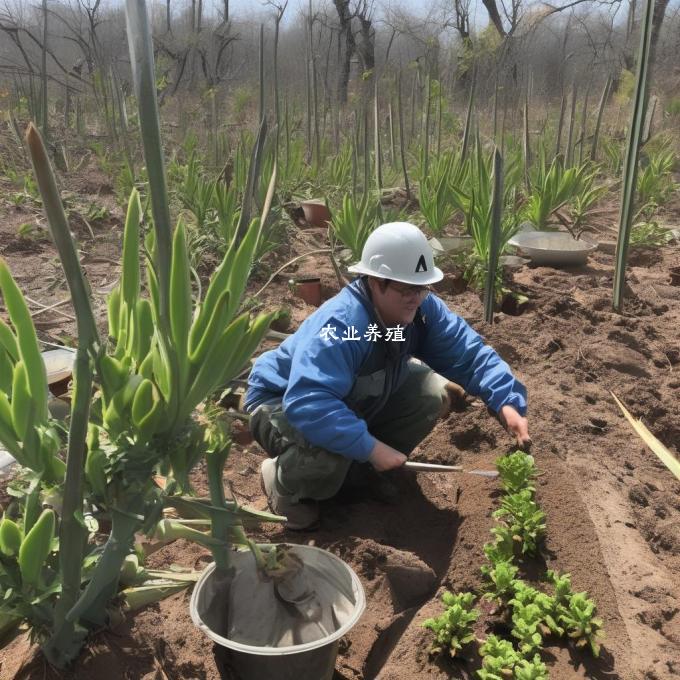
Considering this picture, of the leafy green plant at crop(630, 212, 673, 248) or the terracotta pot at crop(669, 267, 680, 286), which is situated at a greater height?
the leafy green plant at crop(630, 212, 673, 248)

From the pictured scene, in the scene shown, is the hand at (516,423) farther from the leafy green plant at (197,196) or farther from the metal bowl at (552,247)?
the leafy green plant at (197,196)

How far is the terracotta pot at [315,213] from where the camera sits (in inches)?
205

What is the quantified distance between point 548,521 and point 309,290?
82.6 inches

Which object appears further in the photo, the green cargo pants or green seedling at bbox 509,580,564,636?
the green cargo pants

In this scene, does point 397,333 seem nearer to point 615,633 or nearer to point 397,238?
point 397,238

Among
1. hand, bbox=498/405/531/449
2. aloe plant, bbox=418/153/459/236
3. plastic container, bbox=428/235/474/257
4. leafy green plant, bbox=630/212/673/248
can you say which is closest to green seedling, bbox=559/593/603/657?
hand, bbox=498/405/531/449

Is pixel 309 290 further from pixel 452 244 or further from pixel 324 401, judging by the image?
pixel 324 401

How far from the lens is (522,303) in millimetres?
3527

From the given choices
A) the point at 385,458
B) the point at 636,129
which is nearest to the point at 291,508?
the point at 385,458

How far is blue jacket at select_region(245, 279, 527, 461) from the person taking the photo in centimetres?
173

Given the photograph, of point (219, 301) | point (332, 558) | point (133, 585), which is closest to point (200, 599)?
point (133, 585)

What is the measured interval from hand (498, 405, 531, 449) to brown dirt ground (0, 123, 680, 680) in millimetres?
185

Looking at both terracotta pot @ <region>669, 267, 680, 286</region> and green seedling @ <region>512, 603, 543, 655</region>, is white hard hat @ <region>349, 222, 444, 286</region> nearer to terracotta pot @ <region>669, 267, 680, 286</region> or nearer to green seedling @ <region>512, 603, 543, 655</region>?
green seedling @ <region>512, 603, 543, 655</region>

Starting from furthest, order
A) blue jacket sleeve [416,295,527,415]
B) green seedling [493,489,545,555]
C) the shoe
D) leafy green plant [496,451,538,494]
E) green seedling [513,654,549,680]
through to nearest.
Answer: blue jacket sleeve [416,295,527,415]
the shoe
leafy green plant [496,451,538,494]
green seedling [493,489,545,555]
green seedling [513,654,549,680]
